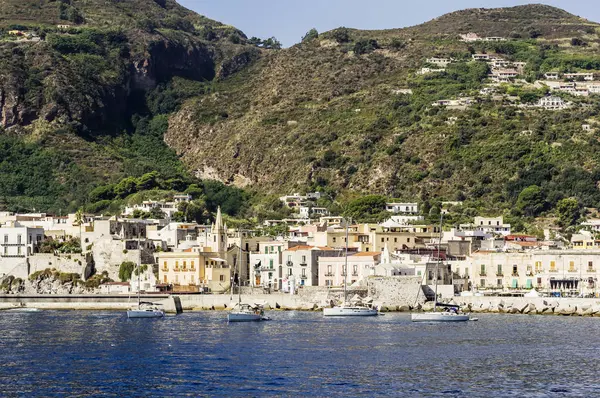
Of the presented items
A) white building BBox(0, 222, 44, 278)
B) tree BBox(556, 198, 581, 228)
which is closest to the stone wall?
white building BBox(0, 222, 44, 278)

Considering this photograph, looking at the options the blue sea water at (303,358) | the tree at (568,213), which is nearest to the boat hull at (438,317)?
the blue sea water at (303,358)

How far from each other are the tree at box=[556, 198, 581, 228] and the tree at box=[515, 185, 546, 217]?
3502mm

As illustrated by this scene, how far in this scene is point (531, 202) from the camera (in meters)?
157

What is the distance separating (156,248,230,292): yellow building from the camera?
379 ft

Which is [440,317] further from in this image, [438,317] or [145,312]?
[145,312]

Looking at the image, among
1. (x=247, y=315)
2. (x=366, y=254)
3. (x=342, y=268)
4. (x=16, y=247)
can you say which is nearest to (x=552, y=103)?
(x=366, y=254)

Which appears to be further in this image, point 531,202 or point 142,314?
point 531,202

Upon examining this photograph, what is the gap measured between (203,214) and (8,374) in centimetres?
9990

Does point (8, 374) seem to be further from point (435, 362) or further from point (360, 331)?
point (360, 331)

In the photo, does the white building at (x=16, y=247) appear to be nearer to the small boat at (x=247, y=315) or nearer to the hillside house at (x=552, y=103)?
the small boat at (x=247, y=315)

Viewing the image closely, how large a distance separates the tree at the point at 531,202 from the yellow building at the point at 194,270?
49.5m

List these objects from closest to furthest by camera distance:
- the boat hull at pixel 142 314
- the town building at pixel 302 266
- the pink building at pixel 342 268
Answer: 1. the boat hull at pixel 142 314
2. the pink building at pixel 342 268
3. the town building at pixel 302 266

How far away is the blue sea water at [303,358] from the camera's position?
5984 centimetres

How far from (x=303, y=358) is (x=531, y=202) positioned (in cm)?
9086
